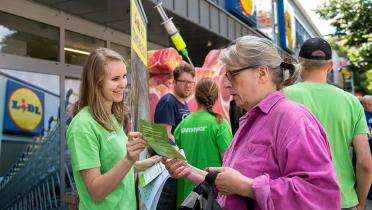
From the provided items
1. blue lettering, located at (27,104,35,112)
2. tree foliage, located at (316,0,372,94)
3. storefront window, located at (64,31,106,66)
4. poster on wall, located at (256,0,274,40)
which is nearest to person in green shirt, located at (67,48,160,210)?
blue lettering, located at (27,104,35,112)

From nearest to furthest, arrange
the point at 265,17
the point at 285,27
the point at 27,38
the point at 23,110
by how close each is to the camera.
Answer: the point at 23,110
the point at 27,38
the point at 265,17
the point at 285,27

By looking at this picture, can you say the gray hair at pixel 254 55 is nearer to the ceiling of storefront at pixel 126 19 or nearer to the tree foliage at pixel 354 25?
the ceiling of storefront at pixel 126 19

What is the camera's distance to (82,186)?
6.63 ft

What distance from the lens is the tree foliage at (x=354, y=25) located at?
15.9 m

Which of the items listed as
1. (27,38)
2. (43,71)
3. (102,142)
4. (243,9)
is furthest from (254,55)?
(243,9)

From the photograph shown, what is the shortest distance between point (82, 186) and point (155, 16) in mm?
6540

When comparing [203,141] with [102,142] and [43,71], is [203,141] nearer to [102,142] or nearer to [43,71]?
[102,142]

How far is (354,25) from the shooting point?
16.1m

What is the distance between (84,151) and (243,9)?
11.1m

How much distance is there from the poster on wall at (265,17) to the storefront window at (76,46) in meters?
9.49

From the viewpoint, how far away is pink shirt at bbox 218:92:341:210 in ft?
4.63

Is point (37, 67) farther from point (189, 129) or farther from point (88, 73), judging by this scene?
point (88, 73)

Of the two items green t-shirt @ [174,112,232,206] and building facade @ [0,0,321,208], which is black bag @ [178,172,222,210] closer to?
green t-shirt @ [174,112,232,206]

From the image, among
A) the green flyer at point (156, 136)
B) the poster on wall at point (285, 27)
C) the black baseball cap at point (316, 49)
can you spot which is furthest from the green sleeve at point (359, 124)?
the poster on wall at point (285, 27)
